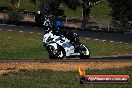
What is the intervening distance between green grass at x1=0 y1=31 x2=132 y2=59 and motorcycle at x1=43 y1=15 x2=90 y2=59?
748cm

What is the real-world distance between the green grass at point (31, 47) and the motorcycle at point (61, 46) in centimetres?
748

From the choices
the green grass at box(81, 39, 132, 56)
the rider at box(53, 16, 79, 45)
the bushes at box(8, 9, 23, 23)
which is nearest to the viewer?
the rider at box(53, 16, 79, 45)

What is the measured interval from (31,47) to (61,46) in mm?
Answer: 12978

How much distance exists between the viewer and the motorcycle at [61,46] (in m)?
25.2

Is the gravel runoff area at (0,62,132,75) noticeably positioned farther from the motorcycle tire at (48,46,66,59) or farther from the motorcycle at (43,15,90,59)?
the motorcycle tire at (48,46,66,59)

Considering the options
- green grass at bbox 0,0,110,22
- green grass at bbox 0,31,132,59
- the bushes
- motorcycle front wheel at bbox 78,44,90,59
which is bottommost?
green grass at bbox 0,0,110,22

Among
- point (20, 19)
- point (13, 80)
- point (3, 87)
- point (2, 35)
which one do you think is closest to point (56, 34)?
point (13, 80)

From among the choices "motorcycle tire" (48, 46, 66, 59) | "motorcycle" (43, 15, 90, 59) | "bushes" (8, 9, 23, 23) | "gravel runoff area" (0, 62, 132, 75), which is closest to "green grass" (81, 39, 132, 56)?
"motorcycle" (43, 15, 90, 59)

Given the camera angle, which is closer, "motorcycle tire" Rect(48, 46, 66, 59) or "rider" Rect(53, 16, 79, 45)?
"rider" Rect(53, 16, 79, 45)

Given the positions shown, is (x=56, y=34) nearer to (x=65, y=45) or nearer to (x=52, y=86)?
(x=65, y=45)

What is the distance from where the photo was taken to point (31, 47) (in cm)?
3834

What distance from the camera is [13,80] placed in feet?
47.0

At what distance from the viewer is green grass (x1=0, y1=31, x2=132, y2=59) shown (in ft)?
114

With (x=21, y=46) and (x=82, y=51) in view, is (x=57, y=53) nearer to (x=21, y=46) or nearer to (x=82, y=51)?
(x=82, y=51)
